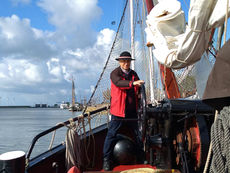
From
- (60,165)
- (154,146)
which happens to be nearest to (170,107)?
(154,146)

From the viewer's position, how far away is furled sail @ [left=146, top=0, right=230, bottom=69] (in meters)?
2.21

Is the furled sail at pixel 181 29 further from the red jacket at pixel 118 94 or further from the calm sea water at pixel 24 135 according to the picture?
the calm sea water at pixel 24 135

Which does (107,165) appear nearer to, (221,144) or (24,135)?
(221,144)

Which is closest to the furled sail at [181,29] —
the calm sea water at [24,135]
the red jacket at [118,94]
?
the red jacket at [118,94]

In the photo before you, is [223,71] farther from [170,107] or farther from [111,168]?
[111,168]

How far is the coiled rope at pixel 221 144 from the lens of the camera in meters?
1.44

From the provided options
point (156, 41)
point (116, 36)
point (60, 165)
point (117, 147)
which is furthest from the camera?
point (116, 36)

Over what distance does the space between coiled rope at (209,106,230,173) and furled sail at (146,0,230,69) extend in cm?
106

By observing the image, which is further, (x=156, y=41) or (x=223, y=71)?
(x=156, y=41)

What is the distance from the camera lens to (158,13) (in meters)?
3.43

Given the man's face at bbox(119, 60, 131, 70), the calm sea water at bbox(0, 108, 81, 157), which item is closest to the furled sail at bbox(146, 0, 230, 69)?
the man's face at bbox(119, 60, 131, 70)

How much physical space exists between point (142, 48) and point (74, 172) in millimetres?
5376

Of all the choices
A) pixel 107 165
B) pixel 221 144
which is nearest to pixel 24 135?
pixel 107 165

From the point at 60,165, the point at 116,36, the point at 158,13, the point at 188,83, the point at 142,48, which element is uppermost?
the point at 116,36
